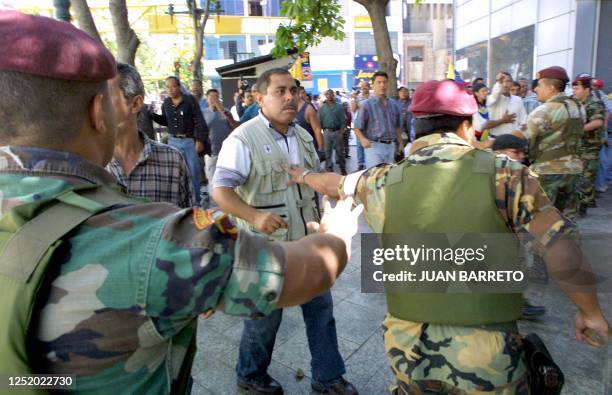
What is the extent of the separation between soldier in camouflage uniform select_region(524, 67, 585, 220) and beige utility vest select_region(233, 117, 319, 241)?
8.81 feet

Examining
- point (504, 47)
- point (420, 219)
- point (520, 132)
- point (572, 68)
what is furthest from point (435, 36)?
point (420, 219)

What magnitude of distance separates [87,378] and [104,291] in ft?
0.69

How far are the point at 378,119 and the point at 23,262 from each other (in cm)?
600

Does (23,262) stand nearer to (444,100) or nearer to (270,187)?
(444,100)

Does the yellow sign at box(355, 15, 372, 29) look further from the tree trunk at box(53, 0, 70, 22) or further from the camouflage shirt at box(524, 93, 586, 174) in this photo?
the tree trunk at box(53, 0, 70, 22)

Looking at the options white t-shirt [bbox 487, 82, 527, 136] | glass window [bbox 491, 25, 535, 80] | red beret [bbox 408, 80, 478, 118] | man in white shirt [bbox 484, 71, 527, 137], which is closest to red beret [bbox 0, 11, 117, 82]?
red beret [bbox 408, 80, 478, 118]

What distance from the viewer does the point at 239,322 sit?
11.8 ft

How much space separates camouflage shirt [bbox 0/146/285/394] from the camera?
82 cm

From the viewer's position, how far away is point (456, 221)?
159 cm

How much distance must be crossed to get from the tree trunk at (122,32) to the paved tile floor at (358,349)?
300 centimetres

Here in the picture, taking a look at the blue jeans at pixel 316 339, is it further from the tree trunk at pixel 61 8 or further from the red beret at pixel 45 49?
the tree trunk at pixel 61 8

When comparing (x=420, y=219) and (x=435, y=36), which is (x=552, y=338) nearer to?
(x=420, y=219)

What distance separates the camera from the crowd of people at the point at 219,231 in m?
0.83

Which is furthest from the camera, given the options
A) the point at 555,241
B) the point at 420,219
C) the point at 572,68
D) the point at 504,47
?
the point at 504,47
